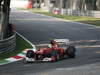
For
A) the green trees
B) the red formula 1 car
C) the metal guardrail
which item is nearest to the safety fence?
the green trees

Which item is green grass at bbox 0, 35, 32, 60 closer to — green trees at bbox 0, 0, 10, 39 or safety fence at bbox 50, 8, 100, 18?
green trees at bbox 0, 0, 10, 39

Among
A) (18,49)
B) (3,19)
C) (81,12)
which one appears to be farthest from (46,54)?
(81,12)

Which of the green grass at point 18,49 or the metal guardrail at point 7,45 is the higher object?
the metal guardrail at point 7,45

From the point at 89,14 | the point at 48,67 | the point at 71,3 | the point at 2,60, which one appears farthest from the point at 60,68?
the point at 71,3

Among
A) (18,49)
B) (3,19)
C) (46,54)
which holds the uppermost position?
(3,19)

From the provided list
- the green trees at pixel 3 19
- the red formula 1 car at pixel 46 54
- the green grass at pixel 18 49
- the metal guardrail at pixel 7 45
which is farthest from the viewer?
the green trees at pixel 3 19

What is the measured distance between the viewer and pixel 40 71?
Answer: 14984 millimetres

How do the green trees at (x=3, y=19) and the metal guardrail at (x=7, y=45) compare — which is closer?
the metal guardrail at (x=7, y=45)

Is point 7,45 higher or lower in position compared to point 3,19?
lower

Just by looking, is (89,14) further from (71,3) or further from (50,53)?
(50,53)

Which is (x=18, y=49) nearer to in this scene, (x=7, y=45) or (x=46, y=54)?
(x=7, y=45)

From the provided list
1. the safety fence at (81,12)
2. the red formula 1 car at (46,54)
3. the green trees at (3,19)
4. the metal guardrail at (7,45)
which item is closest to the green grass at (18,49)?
the metal guardrail at (7,45)

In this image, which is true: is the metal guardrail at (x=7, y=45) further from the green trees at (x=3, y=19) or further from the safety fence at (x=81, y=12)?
the safety fence at (x=81, y=12)

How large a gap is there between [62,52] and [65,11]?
54.0 m
